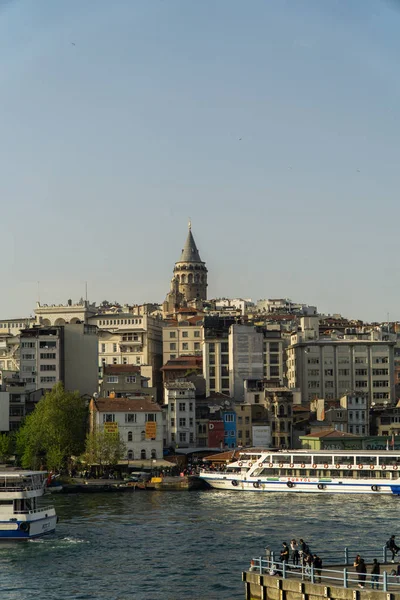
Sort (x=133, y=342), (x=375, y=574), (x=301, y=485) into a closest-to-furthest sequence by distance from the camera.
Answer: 1. (x=375, y=574)
2. (x=301, y=485)
3. (x=133, y=342)

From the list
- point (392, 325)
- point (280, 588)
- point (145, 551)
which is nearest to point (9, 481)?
point (145, 551)

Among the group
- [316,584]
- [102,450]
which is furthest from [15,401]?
[316,584]

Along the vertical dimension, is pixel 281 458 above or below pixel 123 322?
below

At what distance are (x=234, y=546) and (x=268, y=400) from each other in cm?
5125

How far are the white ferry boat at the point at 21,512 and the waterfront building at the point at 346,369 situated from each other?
65.6 metres

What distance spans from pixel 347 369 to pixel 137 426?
32949 millimetres

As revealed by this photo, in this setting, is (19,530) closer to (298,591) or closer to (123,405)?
(298,591)

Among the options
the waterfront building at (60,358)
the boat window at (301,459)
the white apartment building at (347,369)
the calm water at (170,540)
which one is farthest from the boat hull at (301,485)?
the white apartment building at (347,369)

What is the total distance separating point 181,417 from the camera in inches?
4158

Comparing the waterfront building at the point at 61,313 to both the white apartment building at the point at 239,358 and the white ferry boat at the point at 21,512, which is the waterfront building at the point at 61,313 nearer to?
the white apartment building at the point at 239,358

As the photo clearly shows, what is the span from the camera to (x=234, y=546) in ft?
184

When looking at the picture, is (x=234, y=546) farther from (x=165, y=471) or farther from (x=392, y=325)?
(x=392, y=325)

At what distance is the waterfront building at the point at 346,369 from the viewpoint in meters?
125

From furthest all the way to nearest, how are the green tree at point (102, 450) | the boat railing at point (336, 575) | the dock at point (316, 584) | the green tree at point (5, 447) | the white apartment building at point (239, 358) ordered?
the white apartment building at point (239, 358)
the green tree at point (5, 447)
the green tree at point (102, 450)
the boat railing at point (336, 575)
the dock at point (316, 584)
